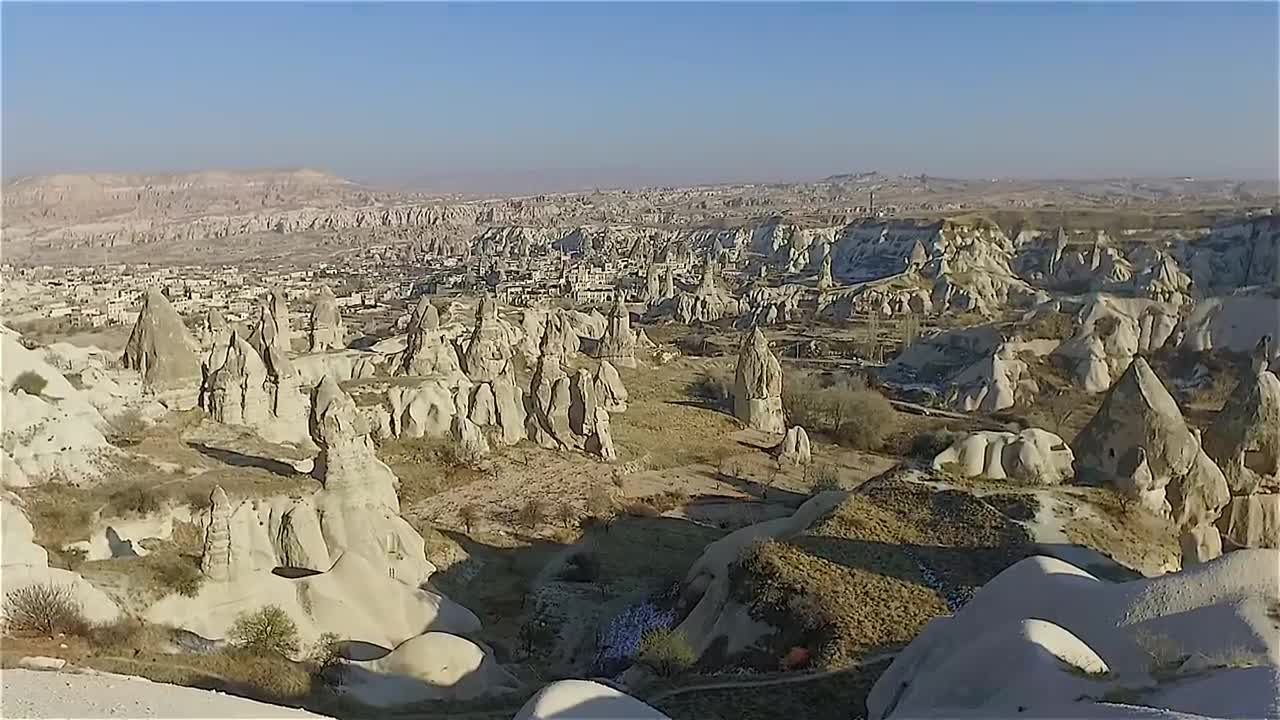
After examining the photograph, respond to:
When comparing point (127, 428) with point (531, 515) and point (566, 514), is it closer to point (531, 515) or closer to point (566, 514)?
point (531, 515)

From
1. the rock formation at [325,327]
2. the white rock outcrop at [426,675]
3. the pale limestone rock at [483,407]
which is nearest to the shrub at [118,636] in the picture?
the white rock outcrop at [426,675]

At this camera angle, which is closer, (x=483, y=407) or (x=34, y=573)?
(x=34, y=573)

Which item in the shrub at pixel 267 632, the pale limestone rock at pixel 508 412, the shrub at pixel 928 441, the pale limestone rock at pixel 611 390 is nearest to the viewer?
the shrub at pixel 267 632

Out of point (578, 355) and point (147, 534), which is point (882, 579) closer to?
point (147, 534)

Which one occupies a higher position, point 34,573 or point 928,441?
point 34,573

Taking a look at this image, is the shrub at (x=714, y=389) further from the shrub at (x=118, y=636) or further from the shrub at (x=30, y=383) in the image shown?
the shrub at (x=118, y=636)

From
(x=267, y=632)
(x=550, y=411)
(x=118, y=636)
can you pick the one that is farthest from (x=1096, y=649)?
(x=550, y=411)
